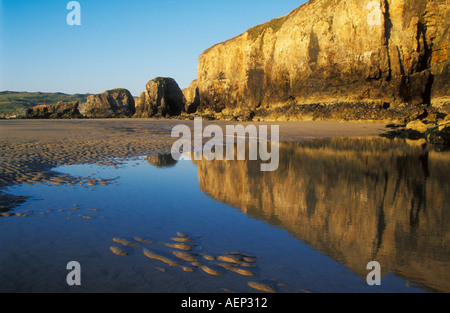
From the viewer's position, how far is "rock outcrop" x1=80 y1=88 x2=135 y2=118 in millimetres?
55844

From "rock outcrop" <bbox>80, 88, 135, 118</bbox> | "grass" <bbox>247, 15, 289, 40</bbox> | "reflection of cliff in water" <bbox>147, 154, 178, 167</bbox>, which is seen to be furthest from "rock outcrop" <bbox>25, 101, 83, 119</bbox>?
"reflection of cliff in water" <bbox>147, 154, 178, 167</bbox>

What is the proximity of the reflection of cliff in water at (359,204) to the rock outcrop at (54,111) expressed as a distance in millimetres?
46729

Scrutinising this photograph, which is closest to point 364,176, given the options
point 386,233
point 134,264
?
point 386,233

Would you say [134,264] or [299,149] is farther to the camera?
[299,149]

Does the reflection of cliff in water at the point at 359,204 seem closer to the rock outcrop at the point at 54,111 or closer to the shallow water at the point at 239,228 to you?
the shallow water at the point at 239,228

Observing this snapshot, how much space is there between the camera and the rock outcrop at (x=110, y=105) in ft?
183

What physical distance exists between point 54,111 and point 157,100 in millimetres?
15703

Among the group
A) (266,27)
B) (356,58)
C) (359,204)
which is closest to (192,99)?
(266,27)

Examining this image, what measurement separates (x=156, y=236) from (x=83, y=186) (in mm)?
2982

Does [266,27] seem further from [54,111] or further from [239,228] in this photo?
[239,228]

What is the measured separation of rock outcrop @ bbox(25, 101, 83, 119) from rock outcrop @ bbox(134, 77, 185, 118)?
9.78 meters

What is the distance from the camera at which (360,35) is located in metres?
25.2

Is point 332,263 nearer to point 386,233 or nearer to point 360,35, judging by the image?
point 386,233

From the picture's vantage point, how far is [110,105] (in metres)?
56.6
